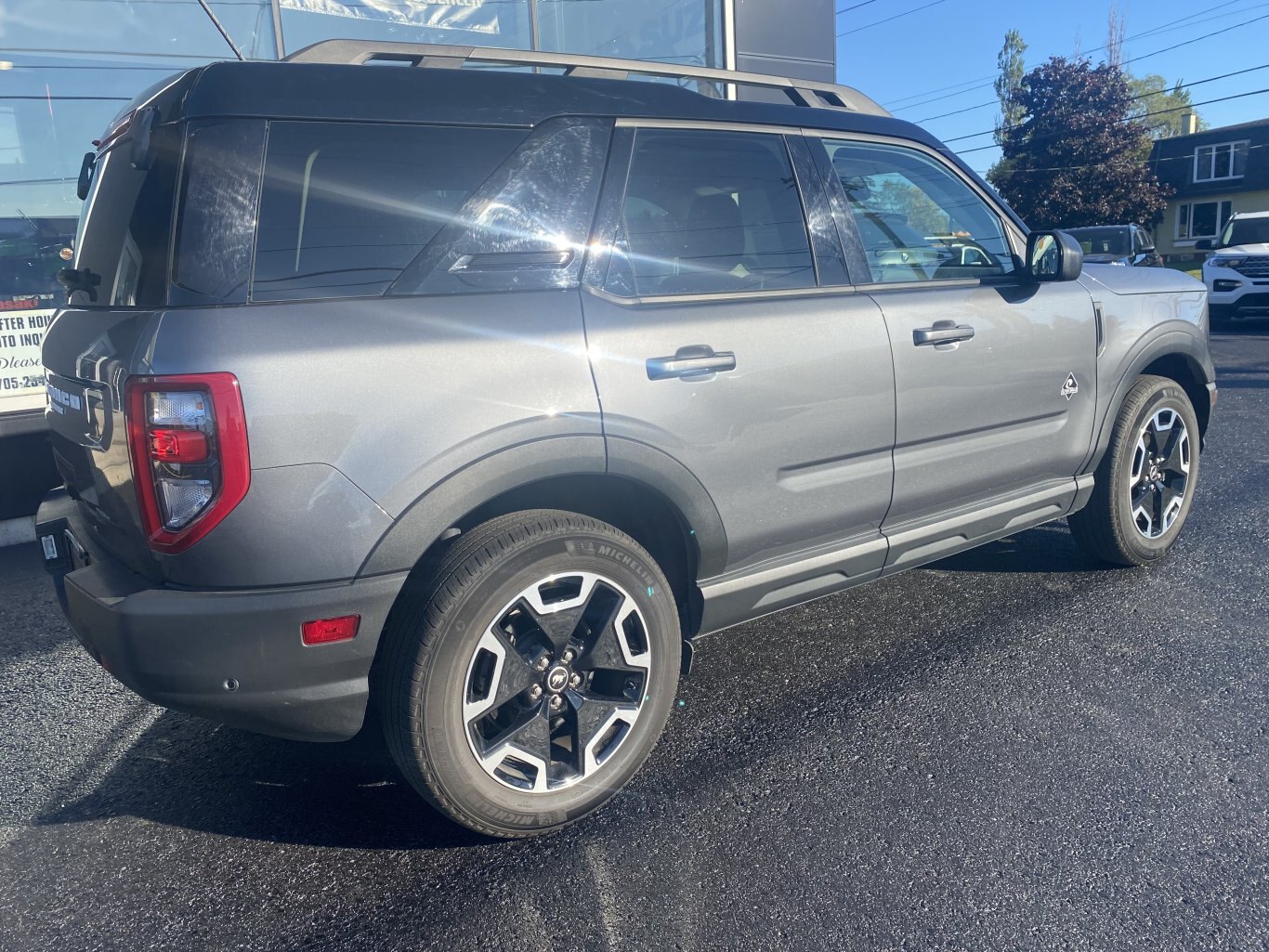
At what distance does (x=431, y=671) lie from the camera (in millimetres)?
2424

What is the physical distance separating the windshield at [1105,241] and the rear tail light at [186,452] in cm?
1825

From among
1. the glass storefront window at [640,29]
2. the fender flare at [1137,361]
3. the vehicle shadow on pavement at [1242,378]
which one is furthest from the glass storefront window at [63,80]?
the vehicle shadow on pavement at [1242,378]

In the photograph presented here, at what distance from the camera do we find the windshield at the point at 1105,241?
58.9 ft

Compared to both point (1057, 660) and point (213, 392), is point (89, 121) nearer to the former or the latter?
point (213, 392)

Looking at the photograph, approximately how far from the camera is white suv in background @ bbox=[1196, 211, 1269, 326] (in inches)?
626

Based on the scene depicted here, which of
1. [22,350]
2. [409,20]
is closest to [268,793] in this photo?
[22,350]

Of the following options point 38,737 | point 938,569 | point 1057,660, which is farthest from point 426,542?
point 938,569

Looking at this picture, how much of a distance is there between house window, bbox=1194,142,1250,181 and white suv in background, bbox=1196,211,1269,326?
28.9 meters

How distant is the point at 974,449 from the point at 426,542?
212cm

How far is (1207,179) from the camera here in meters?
42.2

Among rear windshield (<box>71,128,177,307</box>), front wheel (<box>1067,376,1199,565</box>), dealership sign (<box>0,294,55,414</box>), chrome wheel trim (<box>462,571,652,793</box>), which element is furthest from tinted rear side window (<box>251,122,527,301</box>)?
dealership sign (<box>0,294,55,414</box>)

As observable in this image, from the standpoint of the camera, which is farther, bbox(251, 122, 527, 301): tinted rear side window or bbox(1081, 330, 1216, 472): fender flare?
bbox(1081, 330, 1216, 472): fender flare

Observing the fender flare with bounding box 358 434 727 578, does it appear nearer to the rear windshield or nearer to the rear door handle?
the rear windshield

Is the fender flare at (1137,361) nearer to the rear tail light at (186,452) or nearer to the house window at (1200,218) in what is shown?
the rear tail light at (186,452)
